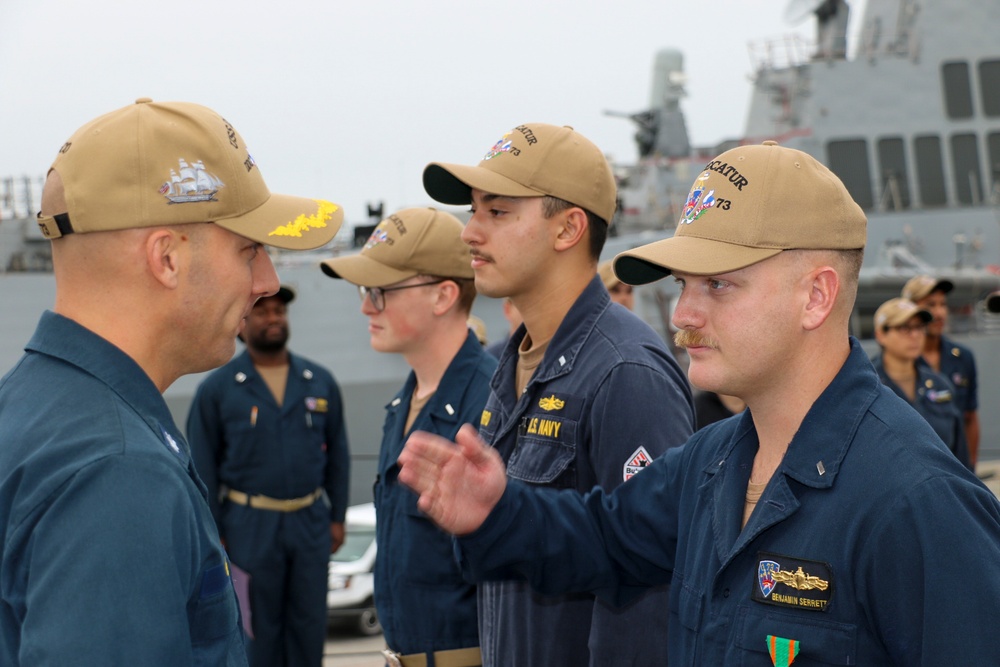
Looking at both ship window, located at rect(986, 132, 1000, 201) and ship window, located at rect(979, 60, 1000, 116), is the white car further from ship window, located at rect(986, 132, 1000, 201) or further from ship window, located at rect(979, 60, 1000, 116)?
ship window, located at rect(979, 60, 1000, 116)

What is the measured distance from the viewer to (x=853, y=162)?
576 inches

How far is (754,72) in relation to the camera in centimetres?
1552

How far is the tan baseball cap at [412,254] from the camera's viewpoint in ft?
13.6

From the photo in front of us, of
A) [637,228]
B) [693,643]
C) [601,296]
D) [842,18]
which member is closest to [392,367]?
[637,228]

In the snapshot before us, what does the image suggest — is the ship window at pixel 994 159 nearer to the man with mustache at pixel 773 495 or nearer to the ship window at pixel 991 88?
the ship window at pixel 991 88

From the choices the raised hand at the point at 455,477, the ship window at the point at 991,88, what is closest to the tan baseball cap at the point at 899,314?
the raised hand at the point at 455,477

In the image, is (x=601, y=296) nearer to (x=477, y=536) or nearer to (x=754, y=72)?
(x=477, y=536)

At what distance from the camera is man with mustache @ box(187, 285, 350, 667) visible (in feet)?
19.2

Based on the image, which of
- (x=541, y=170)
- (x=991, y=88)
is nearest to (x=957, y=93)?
(x=991, y=88)

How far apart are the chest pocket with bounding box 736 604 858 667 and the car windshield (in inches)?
308

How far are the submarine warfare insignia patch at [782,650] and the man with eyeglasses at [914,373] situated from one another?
5030 millimetres

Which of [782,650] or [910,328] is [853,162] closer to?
[910,328]

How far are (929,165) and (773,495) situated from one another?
1417 cm

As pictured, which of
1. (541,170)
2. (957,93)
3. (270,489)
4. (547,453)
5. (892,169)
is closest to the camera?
(547,453)
